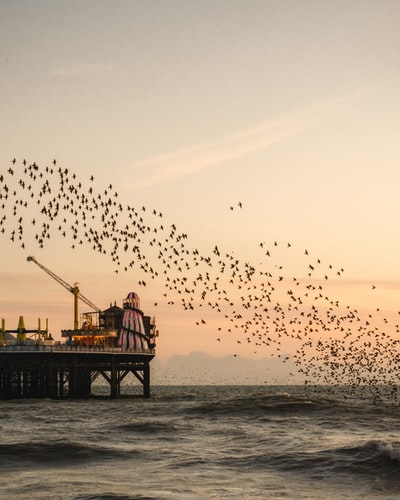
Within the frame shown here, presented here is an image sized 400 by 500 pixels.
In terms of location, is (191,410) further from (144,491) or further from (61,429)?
(144,491)

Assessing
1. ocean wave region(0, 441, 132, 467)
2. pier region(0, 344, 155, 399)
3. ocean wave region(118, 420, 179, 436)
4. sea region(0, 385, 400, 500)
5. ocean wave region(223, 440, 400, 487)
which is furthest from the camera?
pier region(0, 344, 155, 399)

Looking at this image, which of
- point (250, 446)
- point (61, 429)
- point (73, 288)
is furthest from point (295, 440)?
point (73, 288)

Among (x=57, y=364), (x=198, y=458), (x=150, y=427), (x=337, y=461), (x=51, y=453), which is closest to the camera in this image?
(x=337, y=461)

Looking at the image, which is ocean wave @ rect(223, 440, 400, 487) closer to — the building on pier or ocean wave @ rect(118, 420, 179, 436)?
ocean wave @ rect(118, 420, 179, 436)

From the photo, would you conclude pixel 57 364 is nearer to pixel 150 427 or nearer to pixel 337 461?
pixel 150 427

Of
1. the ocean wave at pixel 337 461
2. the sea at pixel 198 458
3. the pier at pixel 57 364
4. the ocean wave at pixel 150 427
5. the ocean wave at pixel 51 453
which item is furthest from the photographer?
the pier at pixel 57 364

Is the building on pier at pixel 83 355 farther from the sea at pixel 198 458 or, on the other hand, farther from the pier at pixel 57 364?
the sea at pixel 198 458

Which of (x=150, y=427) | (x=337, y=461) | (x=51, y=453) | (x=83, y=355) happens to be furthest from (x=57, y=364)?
(x=337, y=461)

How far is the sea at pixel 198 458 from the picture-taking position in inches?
1172

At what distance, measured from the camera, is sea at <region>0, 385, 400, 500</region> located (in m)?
29.8

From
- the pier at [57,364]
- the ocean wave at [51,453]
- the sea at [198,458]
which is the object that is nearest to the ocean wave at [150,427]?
the sea at [198,458]

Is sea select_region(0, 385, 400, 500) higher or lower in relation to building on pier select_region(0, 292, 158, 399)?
lower

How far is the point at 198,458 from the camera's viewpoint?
125ft

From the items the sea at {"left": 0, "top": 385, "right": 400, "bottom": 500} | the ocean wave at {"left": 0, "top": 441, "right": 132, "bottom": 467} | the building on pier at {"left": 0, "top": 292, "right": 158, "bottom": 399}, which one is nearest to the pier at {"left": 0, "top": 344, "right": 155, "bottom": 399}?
the building on pier at {"left": 0, "top": 292, "right": 158, "bottom": 399}
